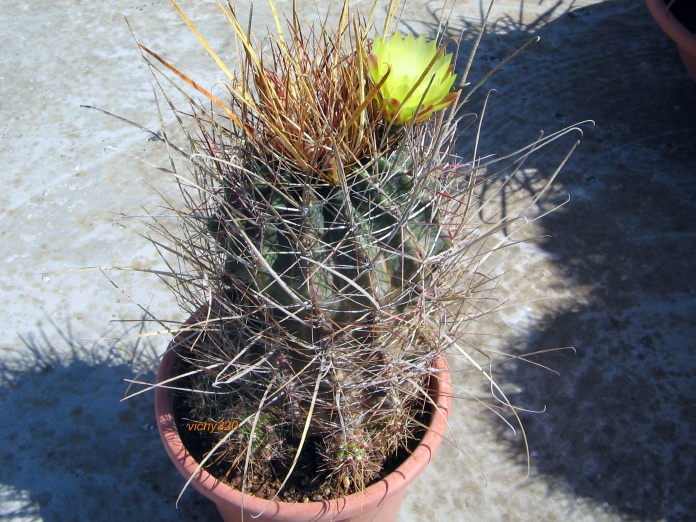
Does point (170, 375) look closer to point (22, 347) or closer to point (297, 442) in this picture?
point (297, 442)

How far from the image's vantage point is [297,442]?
39.2 inches

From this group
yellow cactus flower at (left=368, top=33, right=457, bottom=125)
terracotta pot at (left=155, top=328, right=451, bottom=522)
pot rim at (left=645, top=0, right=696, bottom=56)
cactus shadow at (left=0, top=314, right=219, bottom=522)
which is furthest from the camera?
pot rim at (left=645, top=0, right=696, bottom=56)

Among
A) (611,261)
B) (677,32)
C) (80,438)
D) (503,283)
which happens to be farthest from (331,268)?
(677,32)

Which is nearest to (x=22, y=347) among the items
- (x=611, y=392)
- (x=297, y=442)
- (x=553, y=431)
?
(x=297, y=442)

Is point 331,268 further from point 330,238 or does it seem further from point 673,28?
point 673,28

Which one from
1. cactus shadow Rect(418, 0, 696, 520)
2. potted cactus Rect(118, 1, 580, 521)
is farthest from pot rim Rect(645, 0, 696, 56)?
potted cactus Rect(118, 1, 580, 521)

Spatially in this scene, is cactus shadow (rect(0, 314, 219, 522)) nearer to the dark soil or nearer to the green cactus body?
the dark soil

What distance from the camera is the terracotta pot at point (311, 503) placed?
93 centimetres

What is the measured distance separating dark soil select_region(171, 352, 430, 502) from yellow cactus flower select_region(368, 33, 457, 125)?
0.50 metres

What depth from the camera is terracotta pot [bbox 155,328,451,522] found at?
3.05 ft

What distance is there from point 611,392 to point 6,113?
185 centimetres
